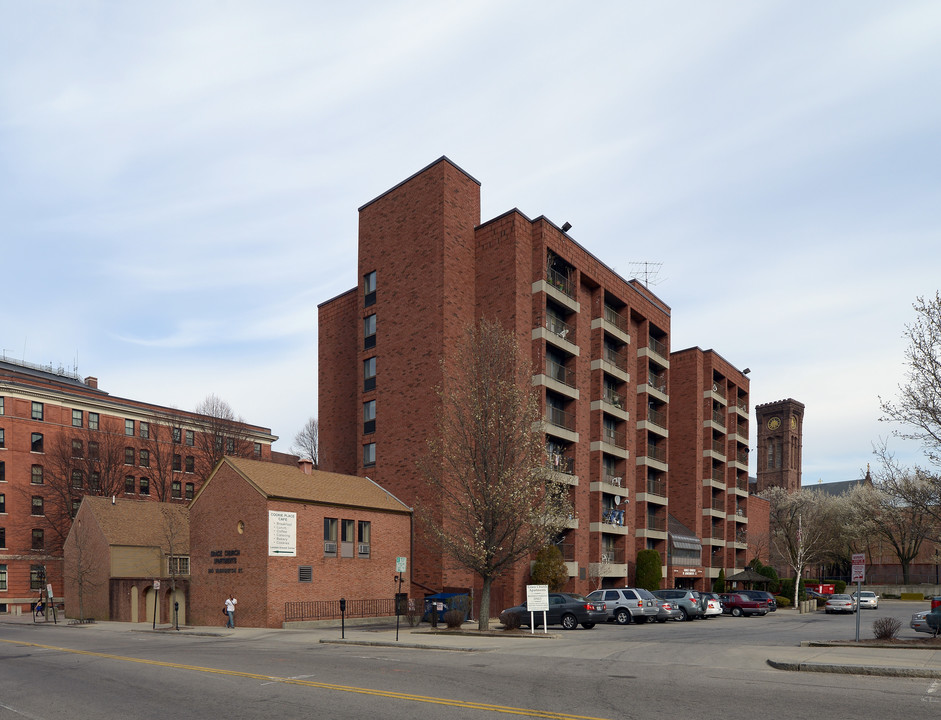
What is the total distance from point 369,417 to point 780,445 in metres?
83.4

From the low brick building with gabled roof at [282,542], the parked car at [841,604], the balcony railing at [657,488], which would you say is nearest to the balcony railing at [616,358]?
the balcony railing at [657,488]

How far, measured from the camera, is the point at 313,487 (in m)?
39.5

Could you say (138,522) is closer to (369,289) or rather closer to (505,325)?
(369,289)

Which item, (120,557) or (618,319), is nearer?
(120,557)

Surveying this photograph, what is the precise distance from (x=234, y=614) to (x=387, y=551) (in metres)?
8.52

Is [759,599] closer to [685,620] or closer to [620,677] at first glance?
[685,620]

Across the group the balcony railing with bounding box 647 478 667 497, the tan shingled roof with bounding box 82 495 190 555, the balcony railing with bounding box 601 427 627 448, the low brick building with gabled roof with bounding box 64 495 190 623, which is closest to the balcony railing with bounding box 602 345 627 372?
the balcony railing with bounding box 601 427 627 448

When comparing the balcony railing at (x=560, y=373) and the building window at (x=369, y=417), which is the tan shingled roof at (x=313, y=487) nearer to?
the building window at (x=369, y=417)

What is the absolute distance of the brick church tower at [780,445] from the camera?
Result: 112000mm

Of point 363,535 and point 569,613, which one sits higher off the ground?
point 363,535

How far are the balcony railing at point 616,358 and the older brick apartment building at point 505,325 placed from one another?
0.56ft

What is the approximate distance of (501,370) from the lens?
33.8m

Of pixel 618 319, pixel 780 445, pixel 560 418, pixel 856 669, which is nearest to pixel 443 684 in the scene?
pixel 856 669

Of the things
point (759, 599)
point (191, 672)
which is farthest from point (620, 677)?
point (759, 599)
